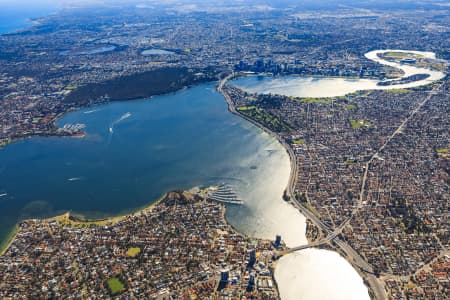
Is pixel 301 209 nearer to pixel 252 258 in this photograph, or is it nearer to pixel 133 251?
pixel 252 258

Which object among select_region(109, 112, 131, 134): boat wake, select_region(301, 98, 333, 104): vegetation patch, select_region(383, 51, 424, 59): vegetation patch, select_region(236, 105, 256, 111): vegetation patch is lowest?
select_region(109, 112, 131, 134): boat wake

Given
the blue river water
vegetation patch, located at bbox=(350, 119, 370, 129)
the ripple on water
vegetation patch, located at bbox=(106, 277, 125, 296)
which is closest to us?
vegetation patch, located at bbox=(106, 277, 125, 296)

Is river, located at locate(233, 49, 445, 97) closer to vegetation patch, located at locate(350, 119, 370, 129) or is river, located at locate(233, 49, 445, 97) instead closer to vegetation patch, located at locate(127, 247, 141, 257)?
vegetation patch, located at locate(350, 119, 370, 129)

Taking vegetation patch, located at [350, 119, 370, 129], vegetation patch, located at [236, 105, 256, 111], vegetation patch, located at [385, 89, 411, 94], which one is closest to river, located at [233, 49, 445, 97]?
vegetation patch, located at [385, 89, 411, 94]

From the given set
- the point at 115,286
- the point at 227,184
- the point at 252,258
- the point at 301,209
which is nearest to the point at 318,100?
the point at 227,184

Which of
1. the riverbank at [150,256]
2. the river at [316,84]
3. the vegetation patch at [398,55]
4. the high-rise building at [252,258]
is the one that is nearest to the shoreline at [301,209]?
the high-rise building at [252,258]
